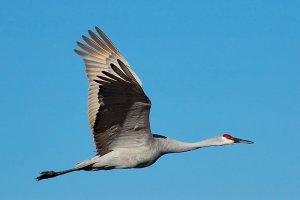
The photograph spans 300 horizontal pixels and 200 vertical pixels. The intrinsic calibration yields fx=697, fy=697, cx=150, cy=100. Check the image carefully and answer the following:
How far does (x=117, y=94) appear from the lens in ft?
48.0

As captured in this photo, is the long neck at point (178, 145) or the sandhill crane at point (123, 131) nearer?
the sandhill crane at point (123, 131)

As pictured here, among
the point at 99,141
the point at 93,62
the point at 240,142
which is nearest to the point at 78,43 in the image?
the point at 93,62

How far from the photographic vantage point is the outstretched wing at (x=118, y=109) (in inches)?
566

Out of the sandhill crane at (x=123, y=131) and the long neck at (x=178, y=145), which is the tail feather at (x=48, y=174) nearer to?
the sandhill crane at (x=123, y=131)

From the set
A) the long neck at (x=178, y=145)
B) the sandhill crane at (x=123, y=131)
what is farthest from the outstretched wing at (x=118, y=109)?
the long neck at (x=178, y=145)

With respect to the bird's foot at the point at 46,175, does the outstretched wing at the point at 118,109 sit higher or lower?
higher

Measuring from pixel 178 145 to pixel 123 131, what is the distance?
1.55 metres

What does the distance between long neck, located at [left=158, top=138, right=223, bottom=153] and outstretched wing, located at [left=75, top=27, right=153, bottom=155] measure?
46 cm

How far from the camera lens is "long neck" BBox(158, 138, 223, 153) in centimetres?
1666

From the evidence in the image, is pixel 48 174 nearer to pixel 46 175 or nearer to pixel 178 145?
pixel 46 175

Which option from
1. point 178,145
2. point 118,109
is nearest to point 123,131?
point 118,109

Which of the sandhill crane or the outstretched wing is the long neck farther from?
the outstretched wing

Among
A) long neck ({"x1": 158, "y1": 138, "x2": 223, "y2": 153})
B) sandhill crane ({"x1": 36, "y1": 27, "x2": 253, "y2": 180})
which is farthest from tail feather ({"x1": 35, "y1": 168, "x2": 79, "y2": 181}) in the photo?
long neck ({"x1": 158, "y1": 138, "x2": 223, "y2": 153})

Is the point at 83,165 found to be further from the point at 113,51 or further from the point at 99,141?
the point at 113,51
